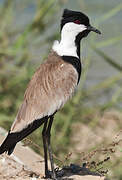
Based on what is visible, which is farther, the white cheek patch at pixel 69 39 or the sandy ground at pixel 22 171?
the white cheek patch at pixel 69 39

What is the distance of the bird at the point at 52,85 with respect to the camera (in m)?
4.60

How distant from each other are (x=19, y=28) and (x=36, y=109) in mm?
4503

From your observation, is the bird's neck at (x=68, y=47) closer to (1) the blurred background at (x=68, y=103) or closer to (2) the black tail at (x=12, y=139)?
(2) the black tail at (x=12, y=139)

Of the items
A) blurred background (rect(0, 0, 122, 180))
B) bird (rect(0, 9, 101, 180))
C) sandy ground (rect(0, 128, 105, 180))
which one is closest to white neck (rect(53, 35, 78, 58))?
bird (rect(0, 9, 101, 180))

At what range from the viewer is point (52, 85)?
481 centimetres

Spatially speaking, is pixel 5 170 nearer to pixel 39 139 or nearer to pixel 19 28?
pixel 39 139

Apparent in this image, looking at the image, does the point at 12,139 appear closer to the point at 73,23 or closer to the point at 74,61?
the point at 74,61

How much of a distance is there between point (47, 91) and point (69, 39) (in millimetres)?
541

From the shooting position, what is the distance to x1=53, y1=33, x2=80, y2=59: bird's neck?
500 cm

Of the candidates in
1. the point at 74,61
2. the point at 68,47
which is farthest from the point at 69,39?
the point at 74,61

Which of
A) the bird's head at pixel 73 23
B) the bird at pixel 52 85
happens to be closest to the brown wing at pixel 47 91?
the bird at pixel 52 85

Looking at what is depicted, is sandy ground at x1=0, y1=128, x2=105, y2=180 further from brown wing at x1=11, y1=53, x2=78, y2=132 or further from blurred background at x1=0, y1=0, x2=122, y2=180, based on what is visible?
blurred background at x1=0, y1=0, x2=122, y2=180

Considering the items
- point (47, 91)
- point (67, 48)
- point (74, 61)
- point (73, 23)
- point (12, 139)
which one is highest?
point (73, 23)

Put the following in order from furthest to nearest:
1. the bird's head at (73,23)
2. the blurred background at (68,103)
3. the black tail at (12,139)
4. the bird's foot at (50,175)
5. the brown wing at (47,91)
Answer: the blurred background at (68,103)
the bird's head at (73,23)
the bird's foot at (50,175)
the brown wing at (47,91)
the black tail at (12,139)
